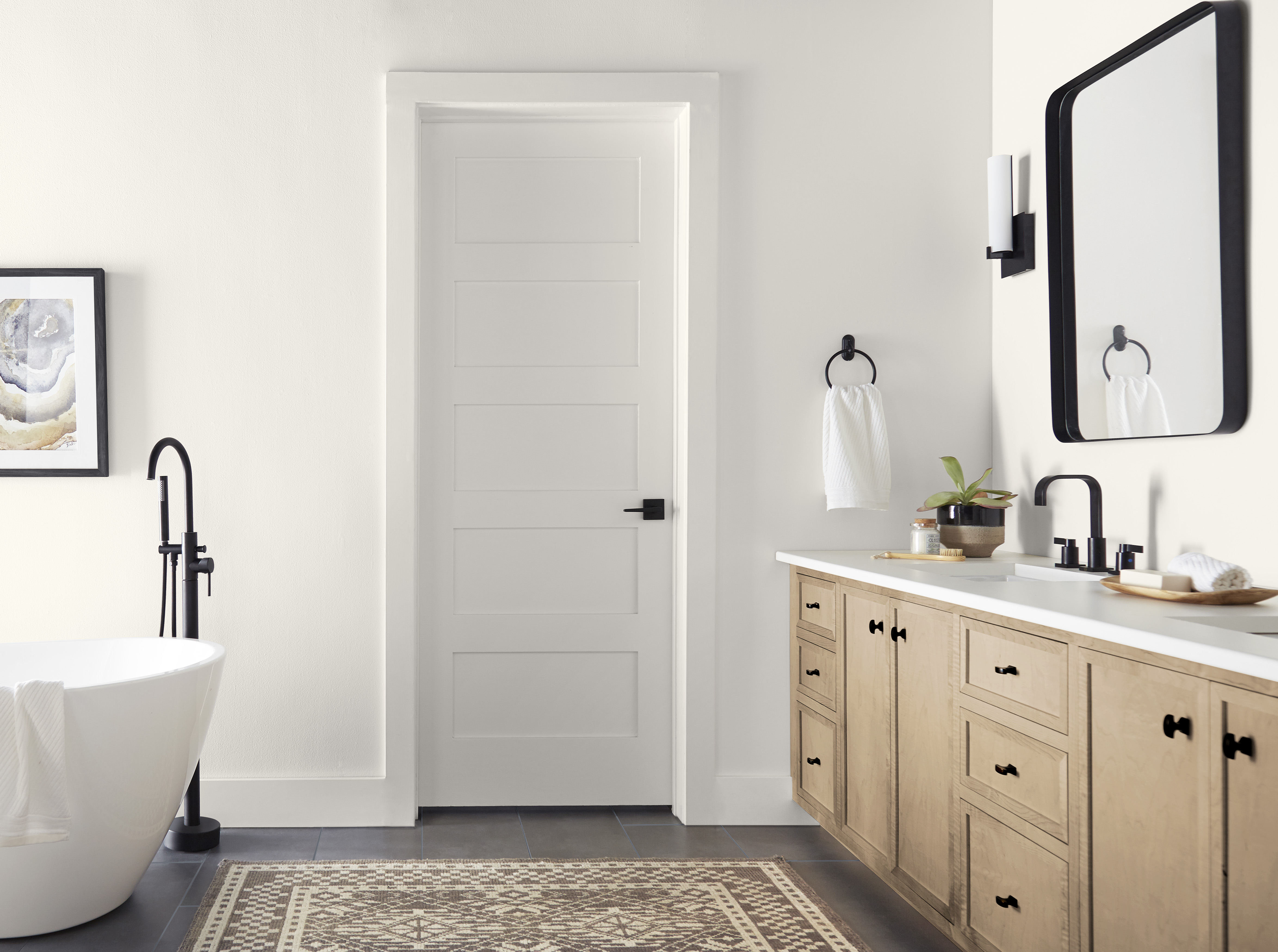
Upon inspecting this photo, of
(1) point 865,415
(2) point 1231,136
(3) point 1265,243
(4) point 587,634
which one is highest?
(2) point 1231,136

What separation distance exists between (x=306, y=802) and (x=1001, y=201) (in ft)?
8.49

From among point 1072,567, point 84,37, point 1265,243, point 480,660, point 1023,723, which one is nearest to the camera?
point 1023,723

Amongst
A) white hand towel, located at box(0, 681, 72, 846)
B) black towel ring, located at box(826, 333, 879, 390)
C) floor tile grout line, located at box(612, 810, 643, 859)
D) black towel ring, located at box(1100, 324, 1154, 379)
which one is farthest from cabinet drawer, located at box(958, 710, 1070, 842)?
white hand towel, located at box(0, 681, 72, 846)

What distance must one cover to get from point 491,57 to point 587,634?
1.73 metres

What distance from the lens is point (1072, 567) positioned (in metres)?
2.30

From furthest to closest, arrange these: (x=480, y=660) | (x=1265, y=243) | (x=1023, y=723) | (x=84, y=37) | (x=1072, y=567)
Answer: (x=480, y=660) < (x=84, y=37) < (x=1072, y=567) < (x=1265, y=243) < (x=1023, y=723)

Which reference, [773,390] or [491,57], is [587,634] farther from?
[491,57]

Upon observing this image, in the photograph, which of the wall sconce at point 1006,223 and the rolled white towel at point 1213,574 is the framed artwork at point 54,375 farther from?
the rolled white towel at point 1213,574

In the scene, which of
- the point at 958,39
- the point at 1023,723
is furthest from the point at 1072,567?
the point at 958,39

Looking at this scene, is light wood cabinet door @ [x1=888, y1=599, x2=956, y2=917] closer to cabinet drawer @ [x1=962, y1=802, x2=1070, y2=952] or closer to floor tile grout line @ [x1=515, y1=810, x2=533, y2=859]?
cabinet drawer @ [x1=962, y1=802, x2=1070, y2=952]

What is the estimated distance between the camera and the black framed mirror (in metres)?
1.99

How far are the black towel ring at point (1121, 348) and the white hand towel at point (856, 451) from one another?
2.21 ft

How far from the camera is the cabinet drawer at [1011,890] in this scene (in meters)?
1.68

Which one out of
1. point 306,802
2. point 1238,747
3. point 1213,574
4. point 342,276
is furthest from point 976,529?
point 306,802
